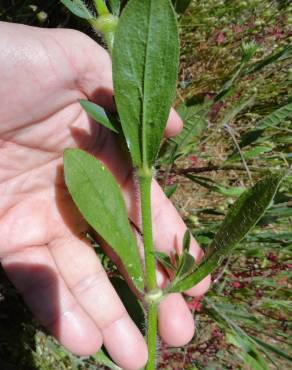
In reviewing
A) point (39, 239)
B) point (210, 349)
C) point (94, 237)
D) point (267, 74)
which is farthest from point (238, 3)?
point (210, 349)

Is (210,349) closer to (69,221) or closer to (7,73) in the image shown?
(69,221)

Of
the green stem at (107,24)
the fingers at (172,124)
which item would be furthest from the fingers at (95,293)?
the green stem at (107,24)

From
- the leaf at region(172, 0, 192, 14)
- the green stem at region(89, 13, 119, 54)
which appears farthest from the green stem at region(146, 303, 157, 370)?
the leaf at region(172, 0, 192, 14)

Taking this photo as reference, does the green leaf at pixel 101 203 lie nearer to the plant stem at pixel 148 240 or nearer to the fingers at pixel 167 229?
the plant stem at pixel 148 240

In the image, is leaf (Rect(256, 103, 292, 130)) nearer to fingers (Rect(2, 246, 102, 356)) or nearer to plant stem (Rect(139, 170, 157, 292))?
plant stem (Rect(139, 170, 157, 292))

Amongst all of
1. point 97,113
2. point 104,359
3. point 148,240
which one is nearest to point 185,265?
point 148,240
